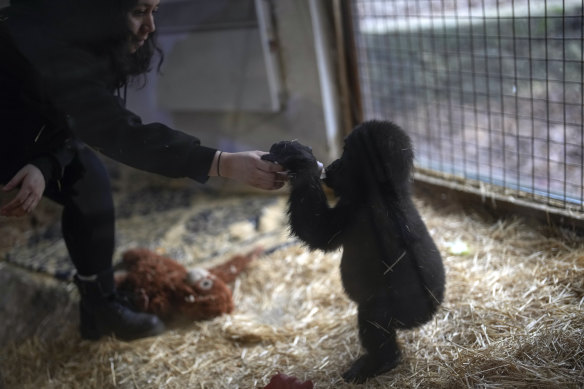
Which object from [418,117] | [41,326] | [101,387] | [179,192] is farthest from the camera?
[179,192]

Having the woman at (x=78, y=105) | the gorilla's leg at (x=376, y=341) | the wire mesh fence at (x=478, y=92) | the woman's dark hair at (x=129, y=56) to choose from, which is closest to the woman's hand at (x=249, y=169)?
the woman at (x=78, y=105)

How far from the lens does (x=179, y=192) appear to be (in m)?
3.98

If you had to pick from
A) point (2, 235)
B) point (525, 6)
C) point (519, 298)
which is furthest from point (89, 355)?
point (525, 6)

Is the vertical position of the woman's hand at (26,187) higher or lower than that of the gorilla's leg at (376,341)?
higher

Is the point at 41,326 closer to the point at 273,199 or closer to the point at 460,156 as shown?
the point at 273,199

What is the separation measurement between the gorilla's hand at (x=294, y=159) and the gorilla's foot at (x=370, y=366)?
0.67m

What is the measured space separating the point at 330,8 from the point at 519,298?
2.04 metres

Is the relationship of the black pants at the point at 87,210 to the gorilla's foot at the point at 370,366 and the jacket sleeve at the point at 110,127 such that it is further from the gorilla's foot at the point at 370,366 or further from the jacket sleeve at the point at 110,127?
the gorilla's foot at the point at 370,366

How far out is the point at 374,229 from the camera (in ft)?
6.06

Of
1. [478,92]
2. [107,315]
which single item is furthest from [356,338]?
[478,92]

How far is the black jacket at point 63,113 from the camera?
167 cm

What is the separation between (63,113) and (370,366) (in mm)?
1299

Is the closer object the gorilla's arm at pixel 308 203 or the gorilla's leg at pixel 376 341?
the gorilla's arm at pixel 308 203

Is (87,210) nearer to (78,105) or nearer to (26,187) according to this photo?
(26,187)
